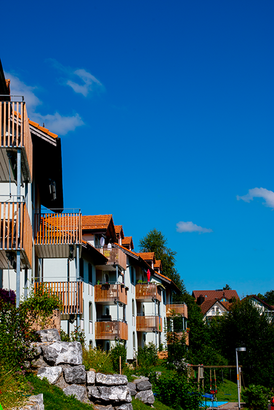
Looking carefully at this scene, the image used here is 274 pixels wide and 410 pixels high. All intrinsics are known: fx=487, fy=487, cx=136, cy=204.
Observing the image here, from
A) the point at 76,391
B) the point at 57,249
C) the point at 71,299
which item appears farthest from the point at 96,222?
the point at 76,391

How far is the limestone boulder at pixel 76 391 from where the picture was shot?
14.3m

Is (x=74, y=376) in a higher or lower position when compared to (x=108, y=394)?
higher

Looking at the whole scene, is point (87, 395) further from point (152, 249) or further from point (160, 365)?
point (152, 249)

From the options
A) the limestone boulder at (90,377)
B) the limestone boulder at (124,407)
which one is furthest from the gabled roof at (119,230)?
the limestone boulder at (90,377)

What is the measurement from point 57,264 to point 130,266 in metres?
13.8

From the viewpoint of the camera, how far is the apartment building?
1356 centimetres

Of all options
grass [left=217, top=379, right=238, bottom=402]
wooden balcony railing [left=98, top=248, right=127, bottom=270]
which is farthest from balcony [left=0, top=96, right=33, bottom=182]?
grass [left=217, top=379, right=238, bottom=402]

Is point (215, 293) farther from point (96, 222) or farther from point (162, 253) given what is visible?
point (96, 222)

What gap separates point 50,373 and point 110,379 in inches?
99.2

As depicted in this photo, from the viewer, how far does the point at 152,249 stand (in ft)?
217

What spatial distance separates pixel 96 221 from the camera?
33062 millimetres

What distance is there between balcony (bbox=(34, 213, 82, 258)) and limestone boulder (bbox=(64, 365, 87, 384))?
6969 millimetres

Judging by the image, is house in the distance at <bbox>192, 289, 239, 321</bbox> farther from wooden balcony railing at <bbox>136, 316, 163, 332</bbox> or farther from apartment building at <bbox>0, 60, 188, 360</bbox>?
wooden balcony railing at <bbox>136, 316, 163, 332</bbox>

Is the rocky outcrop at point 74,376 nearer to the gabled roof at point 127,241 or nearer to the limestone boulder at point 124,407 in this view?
the limestone boulder at point 124,407
